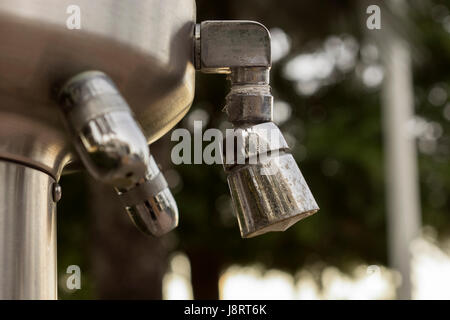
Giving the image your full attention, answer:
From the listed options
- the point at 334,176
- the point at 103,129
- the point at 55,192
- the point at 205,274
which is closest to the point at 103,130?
the point at 103,129

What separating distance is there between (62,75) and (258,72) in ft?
0.51

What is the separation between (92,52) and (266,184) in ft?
0.49

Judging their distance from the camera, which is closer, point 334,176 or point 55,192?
point 55,192

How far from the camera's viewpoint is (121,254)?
10.6ft

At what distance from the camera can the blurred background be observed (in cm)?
430

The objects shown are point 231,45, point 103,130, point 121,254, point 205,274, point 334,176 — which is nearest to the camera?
point 103,130

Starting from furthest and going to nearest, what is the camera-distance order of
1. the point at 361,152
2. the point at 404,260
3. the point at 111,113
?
the point at 361,152 < the point at 404,260 < the point at 111,113

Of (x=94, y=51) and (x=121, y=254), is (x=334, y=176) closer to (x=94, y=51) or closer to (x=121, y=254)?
(x=121, y=254)

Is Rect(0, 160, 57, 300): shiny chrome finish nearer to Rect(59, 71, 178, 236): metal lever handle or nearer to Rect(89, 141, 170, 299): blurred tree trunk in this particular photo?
Rect(59, 71, 178, 236): metal lever handle

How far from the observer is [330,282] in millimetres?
4902

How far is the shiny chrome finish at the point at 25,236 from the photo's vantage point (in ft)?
1.62

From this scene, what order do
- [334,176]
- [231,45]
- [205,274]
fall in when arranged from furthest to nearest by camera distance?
[205,274]
[334,176]
[231,45]
